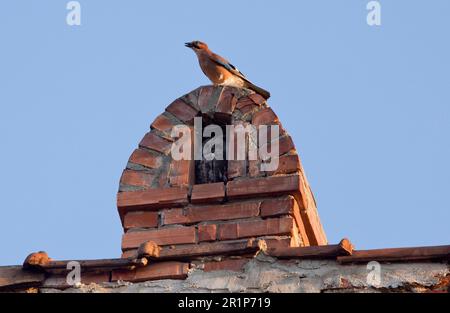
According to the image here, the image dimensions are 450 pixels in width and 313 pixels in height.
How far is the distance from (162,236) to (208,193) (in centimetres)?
35

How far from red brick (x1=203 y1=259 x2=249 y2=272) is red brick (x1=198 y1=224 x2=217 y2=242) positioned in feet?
0.72

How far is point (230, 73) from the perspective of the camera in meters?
9.64

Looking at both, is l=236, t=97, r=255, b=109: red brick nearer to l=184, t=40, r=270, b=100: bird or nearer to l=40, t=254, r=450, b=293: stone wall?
l=40, t=254, r=450, b=293: stone wall

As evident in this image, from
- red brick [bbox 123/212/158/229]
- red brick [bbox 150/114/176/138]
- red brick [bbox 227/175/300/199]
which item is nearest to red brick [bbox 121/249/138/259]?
red brick [bbox 123/212/158/229]

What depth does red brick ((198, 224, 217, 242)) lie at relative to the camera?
6.66 meters

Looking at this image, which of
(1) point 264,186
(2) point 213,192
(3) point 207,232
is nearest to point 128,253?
(3) point 207,232

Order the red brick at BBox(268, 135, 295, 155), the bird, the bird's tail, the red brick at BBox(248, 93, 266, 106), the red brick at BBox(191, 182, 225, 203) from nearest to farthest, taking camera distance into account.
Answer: the red brick at BBox(191, 182, 225, 203), the red brick at BBox(268, 135, 295, 155), the red brick at BBox(248, 93, 266, 106), the bird's tail, the bird

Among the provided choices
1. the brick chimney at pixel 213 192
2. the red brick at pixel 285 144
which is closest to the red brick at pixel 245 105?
the brick chimney at pixel 213 192

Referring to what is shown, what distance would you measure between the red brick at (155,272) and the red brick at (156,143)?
90 centimetres

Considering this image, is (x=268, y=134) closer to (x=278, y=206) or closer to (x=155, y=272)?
(x=278, y=206)

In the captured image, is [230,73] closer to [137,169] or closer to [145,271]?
[137,169]

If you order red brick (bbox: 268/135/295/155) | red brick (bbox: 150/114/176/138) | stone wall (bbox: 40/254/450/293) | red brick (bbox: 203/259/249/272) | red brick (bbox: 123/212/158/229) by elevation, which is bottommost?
stone wall (bbox: 40/254/450/293)
